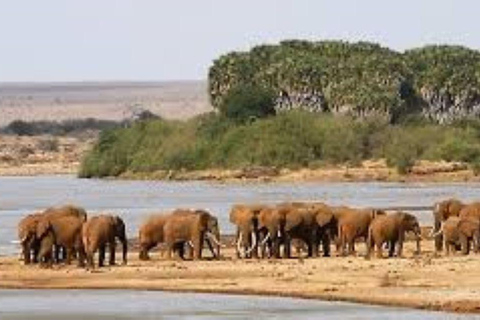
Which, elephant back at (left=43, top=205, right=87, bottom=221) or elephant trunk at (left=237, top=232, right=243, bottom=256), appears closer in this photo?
elephant back at (left=43, top=205, right=87, bottom=221)

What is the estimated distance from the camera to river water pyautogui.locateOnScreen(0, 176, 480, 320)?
26719 millimetres

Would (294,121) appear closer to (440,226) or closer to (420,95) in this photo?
(420,95)

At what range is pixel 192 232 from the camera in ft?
117

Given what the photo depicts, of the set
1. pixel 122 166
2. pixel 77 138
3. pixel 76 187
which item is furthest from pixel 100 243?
pixel 77 138

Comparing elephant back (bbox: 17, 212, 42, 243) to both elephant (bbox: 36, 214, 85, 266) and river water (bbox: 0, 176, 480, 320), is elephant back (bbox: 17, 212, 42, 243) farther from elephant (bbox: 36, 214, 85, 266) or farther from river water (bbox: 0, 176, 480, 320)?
river water (bbox: 0, 176, 480, 320)

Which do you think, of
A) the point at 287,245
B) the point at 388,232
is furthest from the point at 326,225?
the point at 388,232

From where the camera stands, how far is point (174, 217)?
119 feet

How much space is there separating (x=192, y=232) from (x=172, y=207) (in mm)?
25689

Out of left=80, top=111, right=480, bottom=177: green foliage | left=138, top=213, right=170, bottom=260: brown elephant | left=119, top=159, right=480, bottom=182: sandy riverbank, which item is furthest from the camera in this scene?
left=80, top=111, right=480, bottom=177: green foliage

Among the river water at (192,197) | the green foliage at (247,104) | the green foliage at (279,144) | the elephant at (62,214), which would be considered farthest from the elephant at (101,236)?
the green foliage at (247,104)

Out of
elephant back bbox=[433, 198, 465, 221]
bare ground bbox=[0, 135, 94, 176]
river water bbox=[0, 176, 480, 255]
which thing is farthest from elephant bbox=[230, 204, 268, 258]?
bare ground bbox=[0, 135, 94, 176]

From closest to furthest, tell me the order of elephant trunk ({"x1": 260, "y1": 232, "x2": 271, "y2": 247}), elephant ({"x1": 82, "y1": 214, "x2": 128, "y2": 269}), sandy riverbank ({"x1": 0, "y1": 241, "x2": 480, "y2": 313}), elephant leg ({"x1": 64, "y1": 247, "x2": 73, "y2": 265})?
sandy riverbank ({"x1": 0, "y1": 241, "x2": 480, "y2": 313}) → elephant ({"x1": 82, "y1": 214, "x2": 128, "y2": 269}) → elephant leg ({"x1": 64, "y1": 247, "x2": 73, "y2": 265}) → elephant trunk ({"x1": 260, "y1": 232, "x2": 271, "y2": 247})

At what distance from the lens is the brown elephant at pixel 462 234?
3512cm

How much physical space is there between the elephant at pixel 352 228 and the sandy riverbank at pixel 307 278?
1044 millimetres
